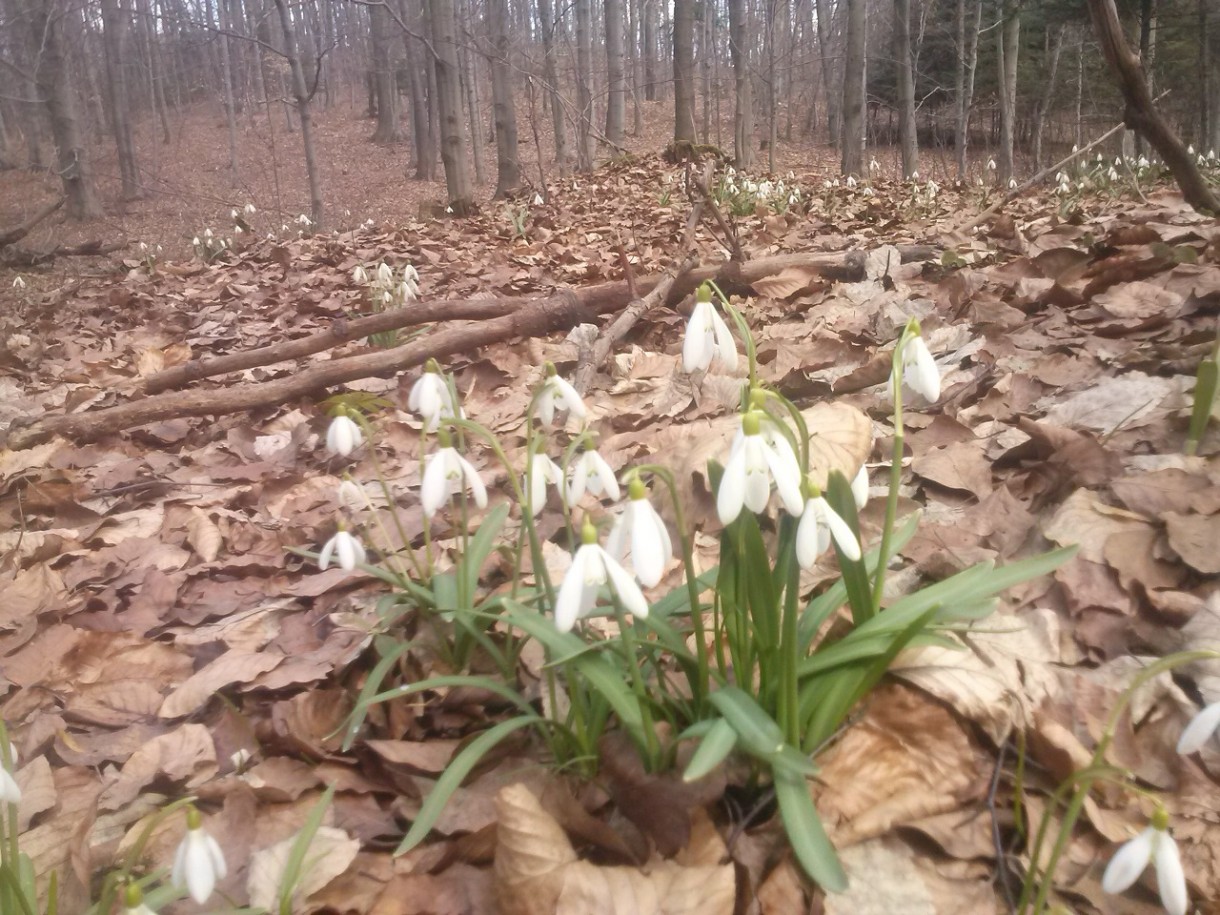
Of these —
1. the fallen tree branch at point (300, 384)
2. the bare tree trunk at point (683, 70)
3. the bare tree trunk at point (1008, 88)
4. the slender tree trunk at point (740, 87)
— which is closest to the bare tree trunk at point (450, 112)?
the bare tree trunk at point (683, 70)

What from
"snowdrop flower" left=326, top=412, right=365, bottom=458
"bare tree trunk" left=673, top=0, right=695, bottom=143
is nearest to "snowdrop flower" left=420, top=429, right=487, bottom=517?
"snowdrop flower" left=326, top=412, right=365, bottom=458

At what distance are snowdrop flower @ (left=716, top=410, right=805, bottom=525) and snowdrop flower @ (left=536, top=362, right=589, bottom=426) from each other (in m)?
0.56

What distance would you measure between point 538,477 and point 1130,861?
104 cm

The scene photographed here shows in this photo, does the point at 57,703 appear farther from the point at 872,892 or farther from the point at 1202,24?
the point at 1202,24

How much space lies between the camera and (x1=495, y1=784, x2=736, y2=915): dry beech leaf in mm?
1175

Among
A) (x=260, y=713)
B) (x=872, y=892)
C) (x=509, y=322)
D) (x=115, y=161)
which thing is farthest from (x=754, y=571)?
(x=115, y=161)

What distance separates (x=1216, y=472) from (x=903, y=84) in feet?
39.2

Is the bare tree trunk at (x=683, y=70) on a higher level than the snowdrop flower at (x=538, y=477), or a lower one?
higher

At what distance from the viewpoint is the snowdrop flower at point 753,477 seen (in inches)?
43.4

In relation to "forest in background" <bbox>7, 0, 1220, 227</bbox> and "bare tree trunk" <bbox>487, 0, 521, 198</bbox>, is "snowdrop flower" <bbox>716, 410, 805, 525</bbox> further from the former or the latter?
"bare tree trunk" <bbox>487, 0, 521, 198</bbox>

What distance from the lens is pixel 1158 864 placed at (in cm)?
96

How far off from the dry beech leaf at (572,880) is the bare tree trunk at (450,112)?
363 inches

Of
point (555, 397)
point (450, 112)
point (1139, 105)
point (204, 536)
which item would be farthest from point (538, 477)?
point (450, 112)

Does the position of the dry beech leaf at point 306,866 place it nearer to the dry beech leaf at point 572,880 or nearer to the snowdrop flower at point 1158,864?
the dry beech leaf at point 572,880
